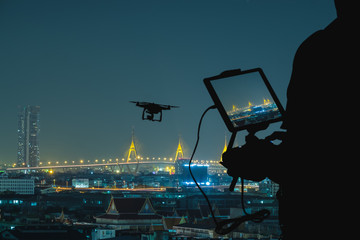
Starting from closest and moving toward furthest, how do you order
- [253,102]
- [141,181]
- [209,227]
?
[253,102] → [209,227] → [141,181]

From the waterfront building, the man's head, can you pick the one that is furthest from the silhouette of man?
the waterfront building

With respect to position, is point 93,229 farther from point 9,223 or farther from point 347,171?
point 347,171

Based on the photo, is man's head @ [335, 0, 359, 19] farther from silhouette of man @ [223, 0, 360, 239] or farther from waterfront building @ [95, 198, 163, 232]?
waterfront building @ [95, 198, 163, 232]

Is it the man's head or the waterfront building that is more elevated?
the man's head

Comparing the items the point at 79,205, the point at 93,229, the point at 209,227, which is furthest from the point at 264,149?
the point at 79,205

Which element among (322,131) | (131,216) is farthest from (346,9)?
(131,216)

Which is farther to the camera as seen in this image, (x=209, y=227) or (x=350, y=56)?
(x=209, y=227)

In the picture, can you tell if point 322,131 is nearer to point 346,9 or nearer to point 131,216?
point 346,9

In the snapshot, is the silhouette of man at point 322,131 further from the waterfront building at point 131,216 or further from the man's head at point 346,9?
the waterfront building at point 131,216
